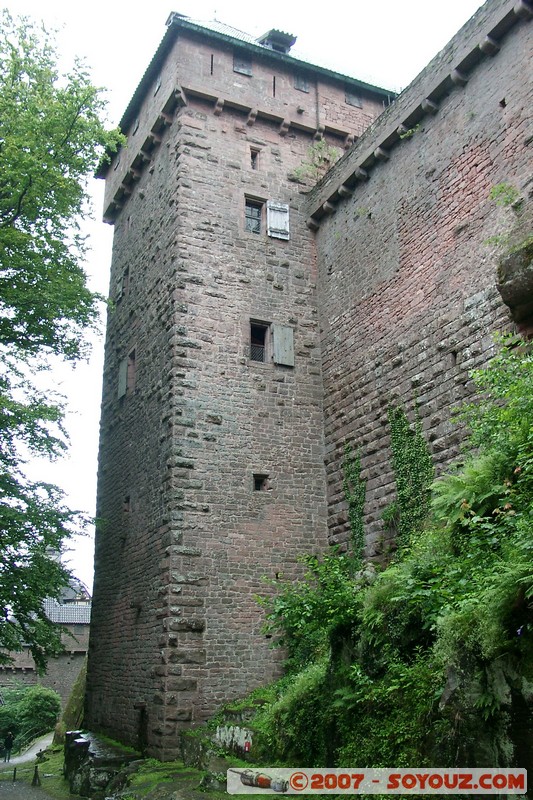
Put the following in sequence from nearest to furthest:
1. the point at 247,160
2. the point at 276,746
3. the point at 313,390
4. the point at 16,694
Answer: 1. the point at 276,746
2. the point at 313,390
3. the point at 247,160
4. the point at 16,694

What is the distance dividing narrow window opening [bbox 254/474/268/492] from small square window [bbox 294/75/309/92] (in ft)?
31.1

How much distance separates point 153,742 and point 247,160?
11.6 m

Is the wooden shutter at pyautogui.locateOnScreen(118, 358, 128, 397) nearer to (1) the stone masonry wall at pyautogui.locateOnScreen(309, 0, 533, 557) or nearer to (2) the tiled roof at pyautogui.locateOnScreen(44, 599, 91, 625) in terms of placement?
(1) the stone masonry wall at pyautogui.locateOnScreen(309, 0, 533, 557)

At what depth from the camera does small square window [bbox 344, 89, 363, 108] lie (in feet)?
57.3

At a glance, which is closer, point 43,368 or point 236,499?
point 236,499

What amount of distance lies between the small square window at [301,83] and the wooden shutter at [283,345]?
6.30 metres

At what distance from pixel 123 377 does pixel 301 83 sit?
8.19 metres

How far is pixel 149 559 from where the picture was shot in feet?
Answer: 42.4

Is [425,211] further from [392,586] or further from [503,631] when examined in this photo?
[503,631]

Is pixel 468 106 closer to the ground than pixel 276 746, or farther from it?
farther from it

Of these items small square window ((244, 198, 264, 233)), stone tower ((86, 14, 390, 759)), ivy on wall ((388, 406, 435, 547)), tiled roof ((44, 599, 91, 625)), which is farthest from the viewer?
tiled roof ((44, 599, 91, 625))

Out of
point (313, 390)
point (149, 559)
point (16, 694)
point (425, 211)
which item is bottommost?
point (16, 694)

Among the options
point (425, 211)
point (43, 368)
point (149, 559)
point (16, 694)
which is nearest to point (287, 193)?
point (425, 211)

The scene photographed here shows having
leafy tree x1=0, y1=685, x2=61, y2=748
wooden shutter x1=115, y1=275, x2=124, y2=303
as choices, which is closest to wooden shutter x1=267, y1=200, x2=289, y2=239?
wooden shutter x1=115, y1=275, x2=124, y2=303
